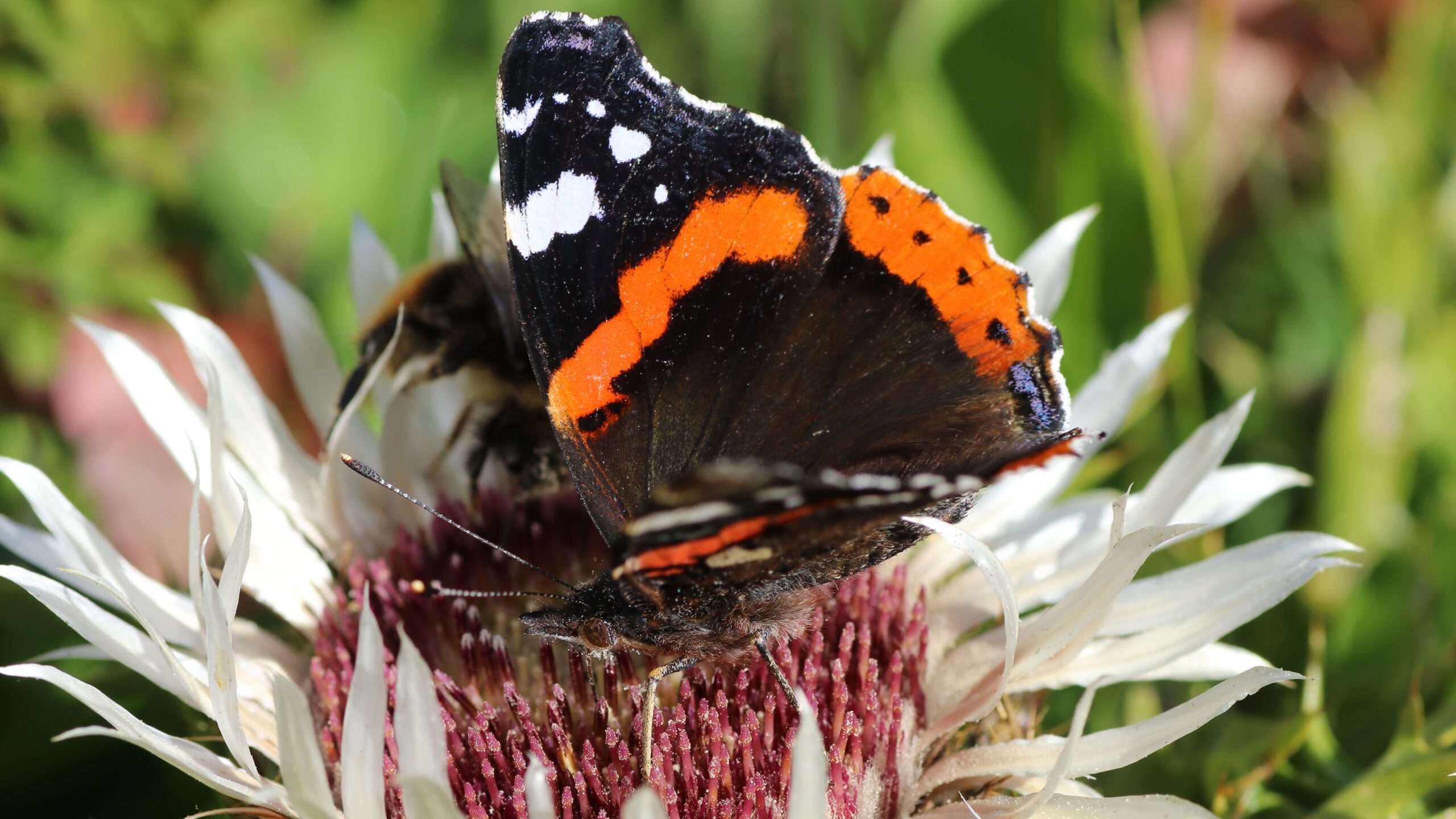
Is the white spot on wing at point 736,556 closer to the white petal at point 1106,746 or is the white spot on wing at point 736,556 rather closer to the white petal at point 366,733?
the white petal at point 366,733

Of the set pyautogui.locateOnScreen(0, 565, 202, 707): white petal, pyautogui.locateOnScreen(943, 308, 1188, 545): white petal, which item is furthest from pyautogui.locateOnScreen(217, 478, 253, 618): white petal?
pyautogui.locateOnScreen(943, 308, 1188, 545): white petal

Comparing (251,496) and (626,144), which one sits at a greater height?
(626,144)

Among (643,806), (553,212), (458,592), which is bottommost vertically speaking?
(643,806)

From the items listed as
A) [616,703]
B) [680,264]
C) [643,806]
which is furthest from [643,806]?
[680,264]

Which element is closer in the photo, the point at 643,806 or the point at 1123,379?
the point at 643,806

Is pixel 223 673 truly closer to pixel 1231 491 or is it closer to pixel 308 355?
pixel 308 355

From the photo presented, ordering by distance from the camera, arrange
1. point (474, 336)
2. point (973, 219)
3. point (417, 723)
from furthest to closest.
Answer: point (973, 219) < point (474, 336) < point (417, 723)

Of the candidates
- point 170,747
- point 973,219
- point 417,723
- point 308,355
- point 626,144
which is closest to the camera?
point 417,723
